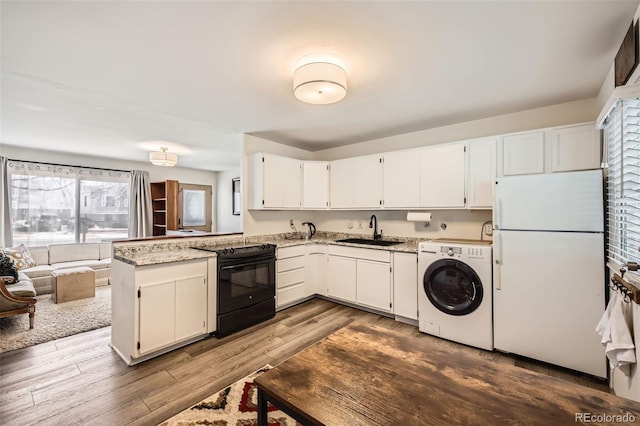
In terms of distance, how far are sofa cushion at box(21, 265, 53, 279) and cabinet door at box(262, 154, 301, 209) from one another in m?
3.71

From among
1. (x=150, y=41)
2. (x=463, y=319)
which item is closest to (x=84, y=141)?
(x=150, y=41)

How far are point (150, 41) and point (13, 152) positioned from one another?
4971 millimetres

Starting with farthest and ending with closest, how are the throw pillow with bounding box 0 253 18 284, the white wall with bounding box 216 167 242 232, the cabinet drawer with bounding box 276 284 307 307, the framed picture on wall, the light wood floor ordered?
the white wall with bounding box 216 167 242 232, the framed picture on wall, the cabinet drawer with bounding box 276 284 307 307, the throw pillow with bounding box 0 253 18 284, the light wood floor

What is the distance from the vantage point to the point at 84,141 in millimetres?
4379

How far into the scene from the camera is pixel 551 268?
7.68 feet

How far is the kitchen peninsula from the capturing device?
2.46m

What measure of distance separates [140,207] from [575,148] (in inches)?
284

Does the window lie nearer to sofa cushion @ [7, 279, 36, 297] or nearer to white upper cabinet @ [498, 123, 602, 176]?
sofa cushion @ [7, 279, 36, 297]

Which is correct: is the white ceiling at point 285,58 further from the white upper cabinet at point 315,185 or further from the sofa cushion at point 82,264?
the sofa cushion at point 82,264

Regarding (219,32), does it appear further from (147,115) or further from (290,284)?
(290,284)

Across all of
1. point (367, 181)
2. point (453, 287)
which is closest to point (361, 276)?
point (453, 287)

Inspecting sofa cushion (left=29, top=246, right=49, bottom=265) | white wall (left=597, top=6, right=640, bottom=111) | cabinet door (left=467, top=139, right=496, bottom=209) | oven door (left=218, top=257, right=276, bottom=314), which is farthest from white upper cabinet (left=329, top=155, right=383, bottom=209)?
sofa cushion (left=29, top=246, right=49, bottom=265)

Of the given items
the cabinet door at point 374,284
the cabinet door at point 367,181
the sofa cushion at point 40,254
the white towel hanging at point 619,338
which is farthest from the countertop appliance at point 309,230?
the sofa cushion at point 40,254

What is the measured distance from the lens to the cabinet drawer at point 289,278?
12.1ft
